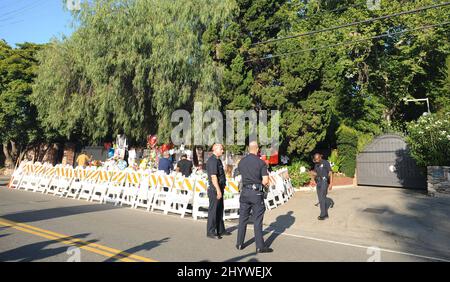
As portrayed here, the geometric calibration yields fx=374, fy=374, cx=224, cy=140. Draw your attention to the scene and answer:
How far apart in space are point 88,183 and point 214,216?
29.0ft

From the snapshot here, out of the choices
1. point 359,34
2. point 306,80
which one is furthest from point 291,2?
point 306,80

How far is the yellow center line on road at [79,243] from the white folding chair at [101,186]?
5269mm

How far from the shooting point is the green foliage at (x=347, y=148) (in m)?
19.0

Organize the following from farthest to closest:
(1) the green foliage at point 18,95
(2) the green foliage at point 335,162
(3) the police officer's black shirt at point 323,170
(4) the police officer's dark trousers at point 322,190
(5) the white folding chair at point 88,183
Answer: (1) the green foliage at point 18,95
(2) the green foliage at point 335,162
(5) the white folding chair at point 88,183
(3) the police officer's black shirt at point 323,170
(4) the police officer's dark trousers at point 322,190

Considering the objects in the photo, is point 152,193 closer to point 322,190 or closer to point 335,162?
point 322,190

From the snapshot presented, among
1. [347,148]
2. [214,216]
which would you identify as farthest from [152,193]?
[347,148]

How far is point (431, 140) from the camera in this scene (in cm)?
1430

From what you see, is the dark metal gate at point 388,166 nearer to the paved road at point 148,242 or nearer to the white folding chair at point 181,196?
the paved road at point 148,242

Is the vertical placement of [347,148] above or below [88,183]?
above

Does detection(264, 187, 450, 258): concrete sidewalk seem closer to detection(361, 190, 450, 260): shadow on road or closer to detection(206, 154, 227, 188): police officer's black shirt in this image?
detection(361, 190, 450, 260): shadow on road

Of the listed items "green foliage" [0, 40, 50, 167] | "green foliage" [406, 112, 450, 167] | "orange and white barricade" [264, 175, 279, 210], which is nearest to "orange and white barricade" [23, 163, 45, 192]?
"green foliage" [0, 40, 50, 167]

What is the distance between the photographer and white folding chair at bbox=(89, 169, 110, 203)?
1428cm

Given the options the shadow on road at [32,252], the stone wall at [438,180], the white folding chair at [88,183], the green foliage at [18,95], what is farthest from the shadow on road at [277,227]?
the green foliage at [18,95]

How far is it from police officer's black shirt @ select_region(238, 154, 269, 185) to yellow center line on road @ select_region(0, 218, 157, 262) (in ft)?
7.37
